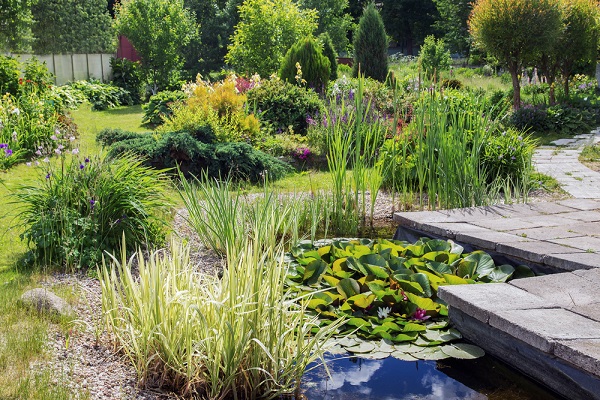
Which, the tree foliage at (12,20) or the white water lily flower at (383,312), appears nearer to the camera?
the white water lily flower at (383,312)

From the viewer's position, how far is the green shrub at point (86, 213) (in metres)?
4.11

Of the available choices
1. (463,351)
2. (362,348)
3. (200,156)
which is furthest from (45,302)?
(200,156)

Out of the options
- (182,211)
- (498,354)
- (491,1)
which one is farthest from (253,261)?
(491,1)

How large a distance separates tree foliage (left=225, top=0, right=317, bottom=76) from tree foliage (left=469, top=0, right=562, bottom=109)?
4.34 metres

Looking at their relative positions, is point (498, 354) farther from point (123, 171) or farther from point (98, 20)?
point (98, 20)

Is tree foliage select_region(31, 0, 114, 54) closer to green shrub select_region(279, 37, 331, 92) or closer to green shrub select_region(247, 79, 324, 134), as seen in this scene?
green shrub select_region(279, 37, 331, 92)

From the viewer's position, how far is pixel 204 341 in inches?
113

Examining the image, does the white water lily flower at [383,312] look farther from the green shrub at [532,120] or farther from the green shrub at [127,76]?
the green shrub at [127,76]

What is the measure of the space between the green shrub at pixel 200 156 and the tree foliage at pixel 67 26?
63.7 feet

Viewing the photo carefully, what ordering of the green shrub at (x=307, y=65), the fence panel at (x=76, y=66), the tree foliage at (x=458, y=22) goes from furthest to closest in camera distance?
the tree foliage at (x=458, y=22) < the fence panel at (x=76, y=66) < the green shrub at (x=307, y=65)

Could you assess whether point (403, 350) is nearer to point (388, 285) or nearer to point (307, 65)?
point (388, 285)

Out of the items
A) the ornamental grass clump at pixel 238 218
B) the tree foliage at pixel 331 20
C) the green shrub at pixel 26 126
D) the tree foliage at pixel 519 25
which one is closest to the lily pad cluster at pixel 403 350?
the ornamental grass clump at pixel 238 218

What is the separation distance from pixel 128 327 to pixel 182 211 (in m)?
2.97

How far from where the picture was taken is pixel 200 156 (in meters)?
7.52
